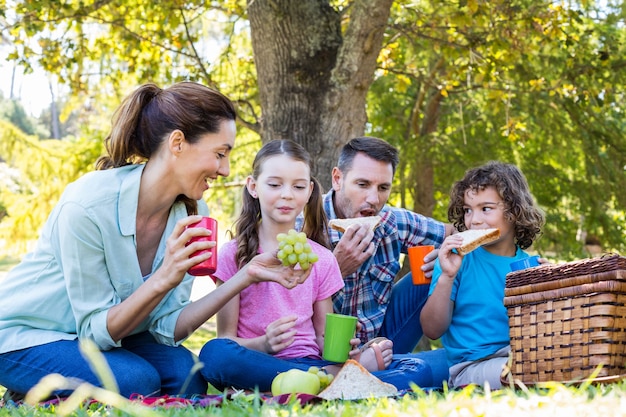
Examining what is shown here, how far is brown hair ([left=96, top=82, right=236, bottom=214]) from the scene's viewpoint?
3.69 m

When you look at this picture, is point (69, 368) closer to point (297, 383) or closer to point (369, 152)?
point (297, 383)

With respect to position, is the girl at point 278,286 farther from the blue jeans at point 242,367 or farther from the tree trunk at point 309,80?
the tree trunk at point 309,80

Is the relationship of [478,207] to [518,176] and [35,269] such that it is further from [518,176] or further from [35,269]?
[35,269]

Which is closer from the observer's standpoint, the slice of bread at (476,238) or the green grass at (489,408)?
the green grass at (489,408)

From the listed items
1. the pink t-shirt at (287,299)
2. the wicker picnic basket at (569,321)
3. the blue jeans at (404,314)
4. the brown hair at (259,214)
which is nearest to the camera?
the wicker picnic basket at (569,321)

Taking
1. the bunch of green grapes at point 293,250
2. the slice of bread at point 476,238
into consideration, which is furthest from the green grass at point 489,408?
the slice of bread at point 476,238

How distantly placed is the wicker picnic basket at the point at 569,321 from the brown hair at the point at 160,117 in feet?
5.63

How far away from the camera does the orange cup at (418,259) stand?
166 inches

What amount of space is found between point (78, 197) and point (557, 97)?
6575 mm

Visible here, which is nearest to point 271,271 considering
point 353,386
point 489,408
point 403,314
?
point 353,386

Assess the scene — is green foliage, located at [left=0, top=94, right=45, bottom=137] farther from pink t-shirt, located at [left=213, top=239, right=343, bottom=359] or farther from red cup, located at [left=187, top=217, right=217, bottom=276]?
red cup, located at [left=187, top=217, right=217, bottom=276]

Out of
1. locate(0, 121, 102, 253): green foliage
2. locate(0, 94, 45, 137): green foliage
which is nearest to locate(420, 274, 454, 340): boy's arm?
locate(0, 121, 102, 253): green foliage

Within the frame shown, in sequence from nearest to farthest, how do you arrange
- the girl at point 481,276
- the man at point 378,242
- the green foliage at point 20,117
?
1. the girl at point 481,276
2. the man at point 378,242
3. the green foliage at point 20,117

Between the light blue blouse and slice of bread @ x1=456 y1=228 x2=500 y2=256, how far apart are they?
156cm
